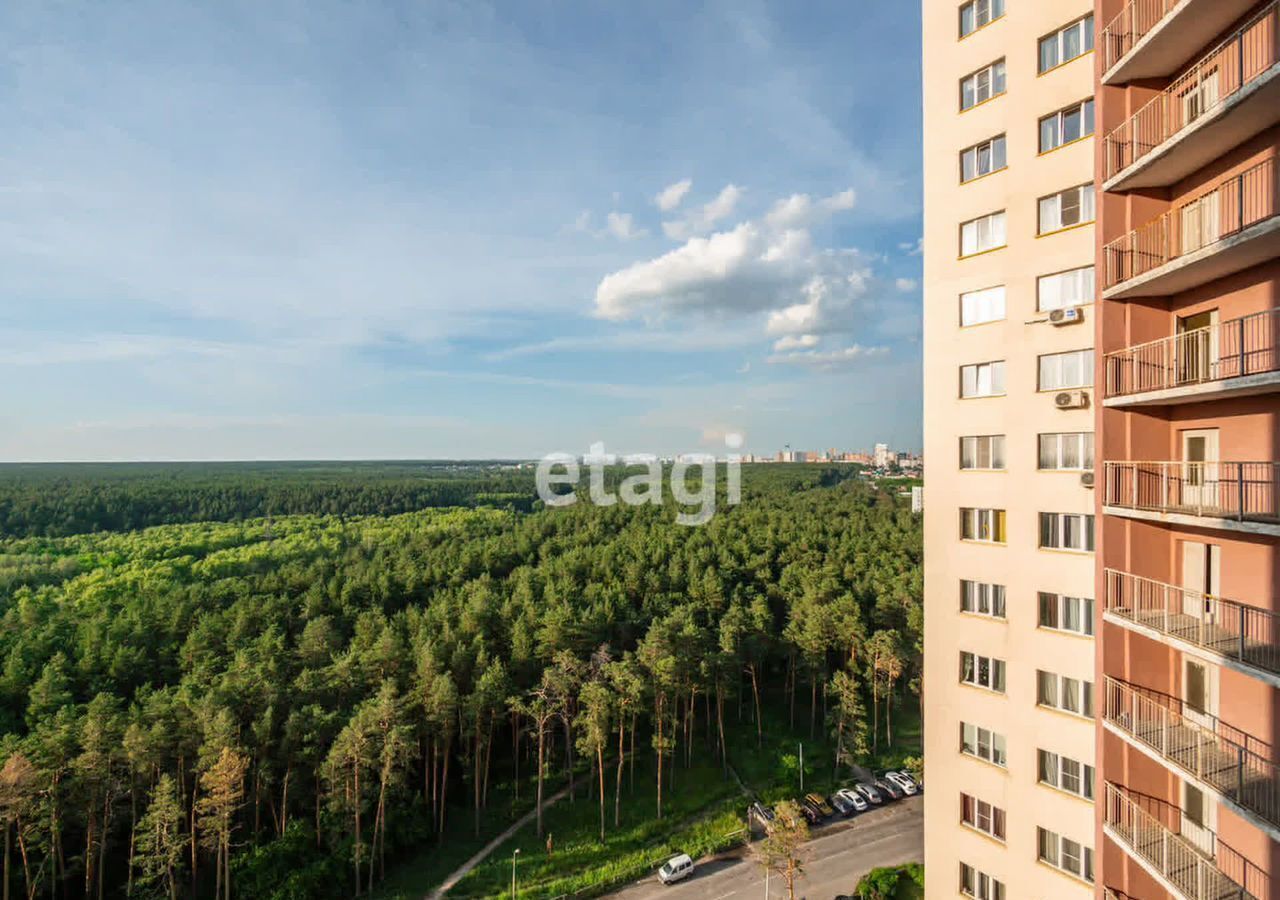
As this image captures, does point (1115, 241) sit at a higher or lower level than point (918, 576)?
higher

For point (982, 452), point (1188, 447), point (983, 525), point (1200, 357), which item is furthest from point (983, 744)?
point (1200, 357)

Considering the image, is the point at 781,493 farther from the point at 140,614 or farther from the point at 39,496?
the point at 39,496

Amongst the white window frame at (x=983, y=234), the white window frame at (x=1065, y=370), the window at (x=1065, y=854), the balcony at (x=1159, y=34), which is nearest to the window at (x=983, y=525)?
the white window frame at (x=1065, y=370)

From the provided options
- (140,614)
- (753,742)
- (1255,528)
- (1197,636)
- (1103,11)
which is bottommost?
(753,742)

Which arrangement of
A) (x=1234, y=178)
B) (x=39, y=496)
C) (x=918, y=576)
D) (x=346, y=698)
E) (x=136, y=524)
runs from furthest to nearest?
(x=39, y=496) < (x=136, y=524) < (x=918, y=576) < (x=346, y=698) < (x=1234, y=178)

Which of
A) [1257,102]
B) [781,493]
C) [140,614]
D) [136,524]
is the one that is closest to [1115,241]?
[1257,102]

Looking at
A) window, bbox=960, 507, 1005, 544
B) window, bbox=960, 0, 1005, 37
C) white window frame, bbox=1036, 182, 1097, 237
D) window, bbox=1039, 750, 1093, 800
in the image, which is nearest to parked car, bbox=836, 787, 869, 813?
window, bbox=1039, 750, 1093, 800

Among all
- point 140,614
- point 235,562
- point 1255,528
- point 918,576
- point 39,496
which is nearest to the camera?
point 1255,528
